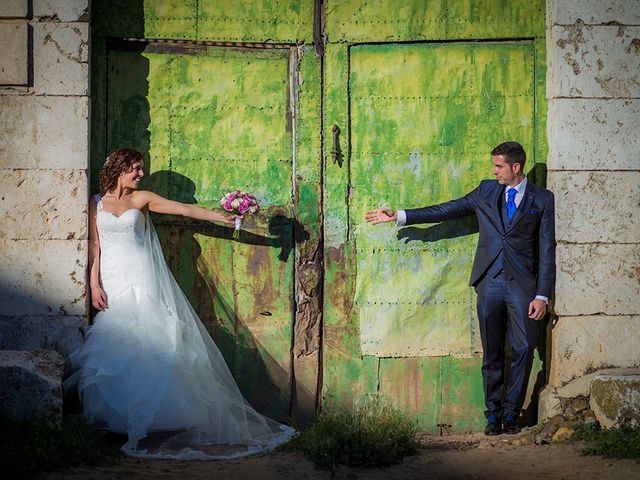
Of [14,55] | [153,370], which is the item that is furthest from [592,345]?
[14,55]

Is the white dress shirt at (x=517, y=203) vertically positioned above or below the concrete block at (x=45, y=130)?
below

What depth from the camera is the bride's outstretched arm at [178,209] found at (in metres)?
6.38

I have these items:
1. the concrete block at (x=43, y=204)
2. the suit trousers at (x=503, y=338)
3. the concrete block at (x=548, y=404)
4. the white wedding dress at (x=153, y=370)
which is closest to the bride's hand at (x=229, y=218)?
the white wedding dress at (x=153, y=370)

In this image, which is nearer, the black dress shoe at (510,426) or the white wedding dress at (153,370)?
the white wedding dress at (153,370)

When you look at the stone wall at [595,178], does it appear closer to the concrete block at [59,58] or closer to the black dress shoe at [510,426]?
the black dress shoe at [510,426]

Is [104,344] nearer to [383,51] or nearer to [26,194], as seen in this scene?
[26,194]

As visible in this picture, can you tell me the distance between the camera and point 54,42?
20.4 ft

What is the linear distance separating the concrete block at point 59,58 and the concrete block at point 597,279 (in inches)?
146

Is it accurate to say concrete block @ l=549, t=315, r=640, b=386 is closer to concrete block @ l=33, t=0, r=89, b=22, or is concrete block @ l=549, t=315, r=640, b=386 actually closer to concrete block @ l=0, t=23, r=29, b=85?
concrete block @ l=33, t=0, r=89, b=22

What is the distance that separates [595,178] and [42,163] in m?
3.99

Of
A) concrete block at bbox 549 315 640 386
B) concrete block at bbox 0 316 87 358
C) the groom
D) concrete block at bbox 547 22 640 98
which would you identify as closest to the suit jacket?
the groom

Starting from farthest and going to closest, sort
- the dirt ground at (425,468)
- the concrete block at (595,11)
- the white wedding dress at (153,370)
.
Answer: the concrete block at (595,11) < the white wedding dress at (153,370) < the dirt ground at (425,468)

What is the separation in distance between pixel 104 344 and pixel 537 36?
12.8 ft

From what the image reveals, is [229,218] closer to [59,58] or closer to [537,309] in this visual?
[59,58]
